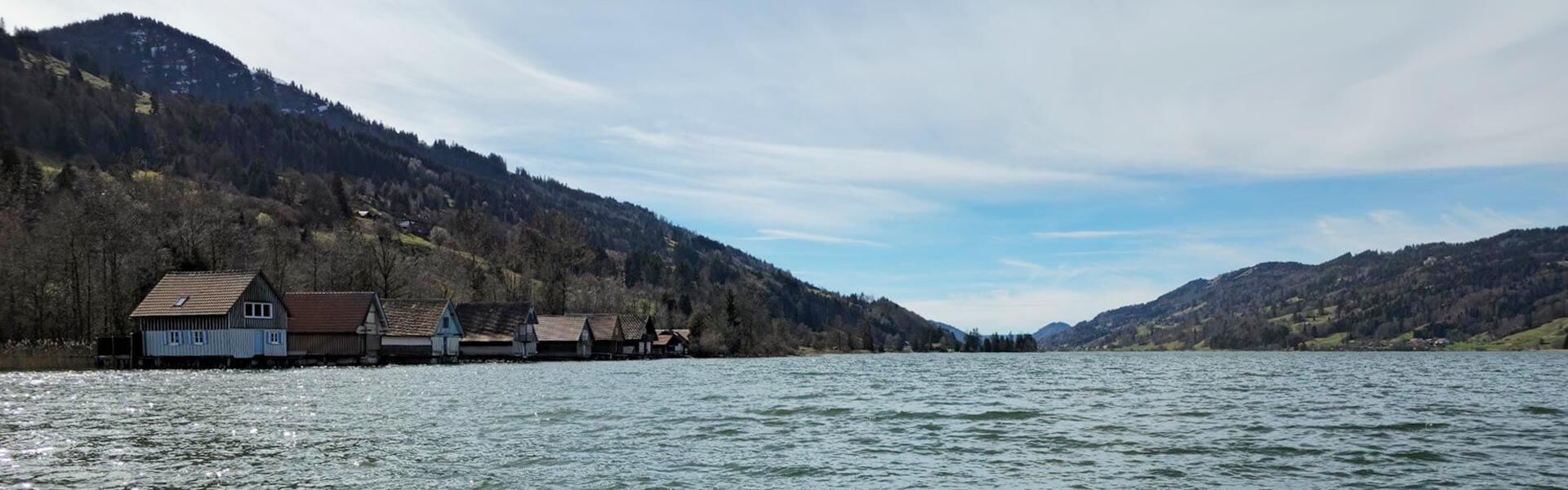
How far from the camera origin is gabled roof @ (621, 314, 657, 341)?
133 metres

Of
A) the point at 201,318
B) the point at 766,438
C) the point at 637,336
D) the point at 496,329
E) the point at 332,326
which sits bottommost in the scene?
the point at 637,336

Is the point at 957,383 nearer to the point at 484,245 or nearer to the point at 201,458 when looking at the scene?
the point at 201,458

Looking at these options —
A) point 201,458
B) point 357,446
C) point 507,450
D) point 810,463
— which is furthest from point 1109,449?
point 201,458

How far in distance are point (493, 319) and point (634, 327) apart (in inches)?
1248

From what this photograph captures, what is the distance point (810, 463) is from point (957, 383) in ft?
120

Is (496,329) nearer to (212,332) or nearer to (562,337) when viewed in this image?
(562,337)

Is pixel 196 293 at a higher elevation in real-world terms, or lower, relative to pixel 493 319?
higher

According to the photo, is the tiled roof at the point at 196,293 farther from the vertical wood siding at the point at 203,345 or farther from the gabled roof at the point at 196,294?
the vertical wood siding at the point at 203,345

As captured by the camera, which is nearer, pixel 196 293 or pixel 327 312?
pixel 196 293

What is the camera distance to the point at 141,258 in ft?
243

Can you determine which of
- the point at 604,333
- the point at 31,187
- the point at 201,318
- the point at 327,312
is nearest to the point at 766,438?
the point at 201,318

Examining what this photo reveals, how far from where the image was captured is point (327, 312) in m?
80.5

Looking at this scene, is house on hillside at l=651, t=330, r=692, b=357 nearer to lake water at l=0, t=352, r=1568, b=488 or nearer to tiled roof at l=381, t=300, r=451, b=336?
tiled roof at l=381, t=300, r=451, b=336

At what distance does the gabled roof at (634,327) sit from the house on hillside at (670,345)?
13.8ft
